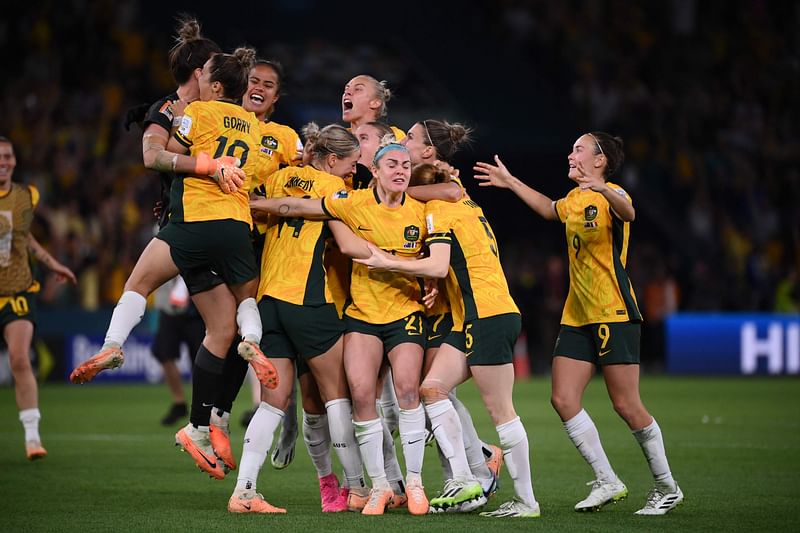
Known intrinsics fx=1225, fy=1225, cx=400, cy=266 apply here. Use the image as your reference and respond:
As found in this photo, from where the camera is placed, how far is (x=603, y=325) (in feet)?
25.1

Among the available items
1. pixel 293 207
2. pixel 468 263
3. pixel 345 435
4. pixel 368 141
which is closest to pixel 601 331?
pixel 468 263

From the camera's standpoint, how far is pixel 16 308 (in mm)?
10242

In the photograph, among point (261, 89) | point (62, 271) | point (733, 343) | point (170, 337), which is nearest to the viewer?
point (261, 89)

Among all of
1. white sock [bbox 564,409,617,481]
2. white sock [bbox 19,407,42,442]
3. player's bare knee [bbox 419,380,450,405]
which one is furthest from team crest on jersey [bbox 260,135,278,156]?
white sock [bbox 19,407,42,442]

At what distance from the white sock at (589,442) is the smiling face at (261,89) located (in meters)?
2.93

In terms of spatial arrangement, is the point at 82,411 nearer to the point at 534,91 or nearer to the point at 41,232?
the point at 41,232

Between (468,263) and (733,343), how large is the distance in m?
13.9

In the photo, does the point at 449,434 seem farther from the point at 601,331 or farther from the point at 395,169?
the point at 395,169

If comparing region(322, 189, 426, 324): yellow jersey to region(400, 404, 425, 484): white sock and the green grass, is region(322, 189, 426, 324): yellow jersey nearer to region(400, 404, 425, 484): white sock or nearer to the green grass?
region(400, 404, 425, 484): white sock

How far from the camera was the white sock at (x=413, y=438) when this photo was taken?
739cm

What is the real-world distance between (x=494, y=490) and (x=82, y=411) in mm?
8061

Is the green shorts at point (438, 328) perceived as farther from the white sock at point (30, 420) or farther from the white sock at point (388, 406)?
the white sock at point (30, 420)

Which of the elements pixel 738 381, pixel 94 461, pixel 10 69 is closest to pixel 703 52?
pixel 738 381

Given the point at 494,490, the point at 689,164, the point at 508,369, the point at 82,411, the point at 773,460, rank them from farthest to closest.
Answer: the point at 689,164 → the point at 82,411 → the point at 773,460 → the point at 494,490 → the point at 508,369
